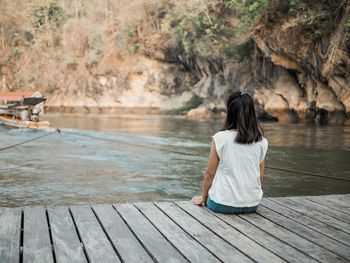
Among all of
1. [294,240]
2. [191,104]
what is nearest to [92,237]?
[294,240]

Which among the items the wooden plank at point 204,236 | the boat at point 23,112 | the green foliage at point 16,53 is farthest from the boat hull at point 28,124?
the green foliage at point 16,53

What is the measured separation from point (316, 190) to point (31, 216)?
20.2ft

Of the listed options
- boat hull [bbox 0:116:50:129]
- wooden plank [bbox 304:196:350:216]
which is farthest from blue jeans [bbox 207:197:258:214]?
boat hull [bbox 0:116:50:129]

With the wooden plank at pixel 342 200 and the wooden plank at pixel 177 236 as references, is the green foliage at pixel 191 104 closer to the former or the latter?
the wooden plank at pixel 342 200

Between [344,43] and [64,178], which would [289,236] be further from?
[344,43]

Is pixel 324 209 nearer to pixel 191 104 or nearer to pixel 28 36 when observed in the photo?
pixel 191 104

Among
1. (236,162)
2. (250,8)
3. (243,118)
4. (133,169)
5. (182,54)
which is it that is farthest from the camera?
(182,54)

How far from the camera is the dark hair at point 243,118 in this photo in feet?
12.8

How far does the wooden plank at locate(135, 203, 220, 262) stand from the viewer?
310 cm

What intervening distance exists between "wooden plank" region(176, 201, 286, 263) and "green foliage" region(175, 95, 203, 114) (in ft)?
113

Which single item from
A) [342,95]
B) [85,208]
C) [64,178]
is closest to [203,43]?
[342,95]

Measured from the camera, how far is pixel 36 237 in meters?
3.41

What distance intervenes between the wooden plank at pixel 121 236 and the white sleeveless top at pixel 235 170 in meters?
0.96

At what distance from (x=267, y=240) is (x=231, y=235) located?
28 centimetres
